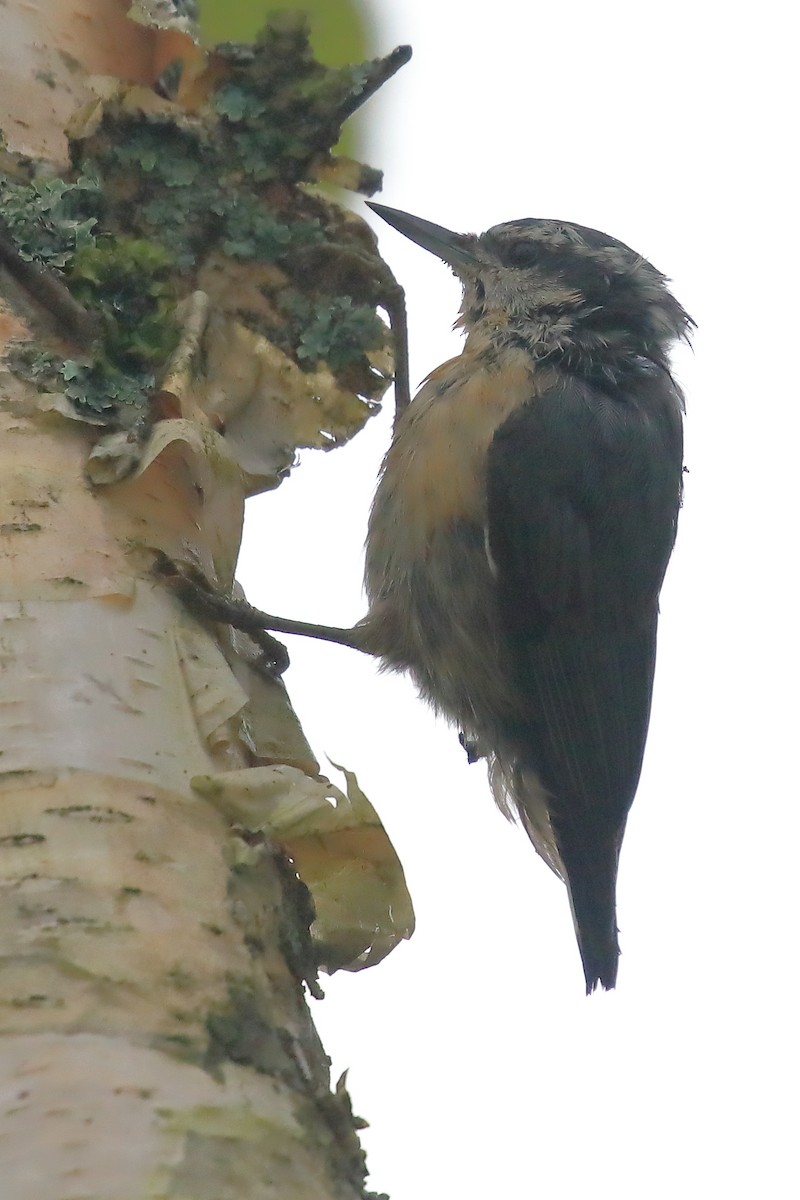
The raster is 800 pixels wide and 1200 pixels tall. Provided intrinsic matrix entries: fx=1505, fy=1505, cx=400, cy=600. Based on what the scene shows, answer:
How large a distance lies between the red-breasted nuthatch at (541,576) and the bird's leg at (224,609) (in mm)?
305

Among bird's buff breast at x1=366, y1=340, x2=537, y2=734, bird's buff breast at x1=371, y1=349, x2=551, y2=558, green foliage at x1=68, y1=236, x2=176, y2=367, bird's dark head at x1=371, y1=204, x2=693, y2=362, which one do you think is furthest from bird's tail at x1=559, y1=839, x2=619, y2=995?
green foliage at x1=68, y1=236, x2=176, y2=367

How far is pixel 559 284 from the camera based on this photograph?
3.73 m

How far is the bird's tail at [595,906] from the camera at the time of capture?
124 inches

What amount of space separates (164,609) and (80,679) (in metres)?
0.25

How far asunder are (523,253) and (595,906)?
166cm

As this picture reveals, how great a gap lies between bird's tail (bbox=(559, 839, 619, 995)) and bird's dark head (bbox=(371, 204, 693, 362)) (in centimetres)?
115

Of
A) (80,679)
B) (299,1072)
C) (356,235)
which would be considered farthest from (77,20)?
(299,1072)

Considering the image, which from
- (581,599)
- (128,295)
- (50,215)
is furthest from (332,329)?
(581,599)

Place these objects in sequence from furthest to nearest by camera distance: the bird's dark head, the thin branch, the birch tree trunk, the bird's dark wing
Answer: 1. the bird's dark head
2. the bird's dark wing
3. the thin branch
4. the birch tree trunk

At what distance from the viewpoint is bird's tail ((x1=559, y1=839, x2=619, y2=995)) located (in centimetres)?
314

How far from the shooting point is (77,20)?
260cm

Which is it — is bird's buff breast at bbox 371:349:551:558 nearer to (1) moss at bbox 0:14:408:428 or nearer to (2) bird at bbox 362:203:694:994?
(2) bird at bbox 362:203:694:994

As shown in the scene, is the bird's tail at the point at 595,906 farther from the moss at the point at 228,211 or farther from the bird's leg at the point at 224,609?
the moss at the point at 228,211

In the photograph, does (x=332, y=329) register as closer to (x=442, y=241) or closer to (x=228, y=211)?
(x=228, y=211)
